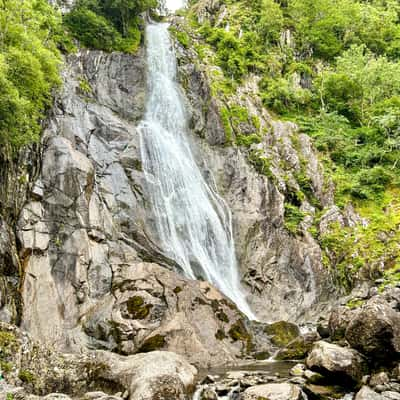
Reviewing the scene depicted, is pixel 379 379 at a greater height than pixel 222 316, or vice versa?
pixel 222 316

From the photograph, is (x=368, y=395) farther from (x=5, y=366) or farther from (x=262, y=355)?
(x=5, y=366)

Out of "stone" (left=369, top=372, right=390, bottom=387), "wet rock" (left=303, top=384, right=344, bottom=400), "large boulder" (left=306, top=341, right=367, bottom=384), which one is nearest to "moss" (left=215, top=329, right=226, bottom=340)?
"large boulder" (left=306, top=341, right=367, bottom=384)

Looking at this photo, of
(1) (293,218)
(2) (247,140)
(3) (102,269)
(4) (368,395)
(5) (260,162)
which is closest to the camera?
(4) (368,395)

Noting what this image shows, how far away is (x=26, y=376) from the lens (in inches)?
361

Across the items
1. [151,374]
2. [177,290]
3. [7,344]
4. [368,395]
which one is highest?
[177,290]

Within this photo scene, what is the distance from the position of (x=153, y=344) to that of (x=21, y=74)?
12189 millimetres

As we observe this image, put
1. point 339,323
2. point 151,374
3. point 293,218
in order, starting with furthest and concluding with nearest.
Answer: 1. point 293,218
2. point 339,323
3. point 151,374

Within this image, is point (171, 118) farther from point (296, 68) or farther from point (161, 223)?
point (296, 68)

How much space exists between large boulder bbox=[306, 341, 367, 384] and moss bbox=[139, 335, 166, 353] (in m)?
5.26

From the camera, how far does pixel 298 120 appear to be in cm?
3209

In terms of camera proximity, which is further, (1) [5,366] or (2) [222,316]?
(2) [222,316]

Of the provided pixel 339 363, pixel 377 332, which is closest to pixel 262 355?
pixel 339 363

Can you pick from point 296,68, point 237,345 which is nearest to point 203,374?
point 237,345

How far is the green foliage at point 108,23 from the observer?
29.0 metres
